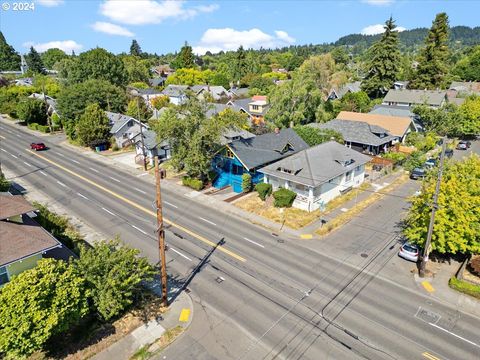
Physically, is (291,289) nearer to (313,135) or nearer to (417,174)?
(417,174)

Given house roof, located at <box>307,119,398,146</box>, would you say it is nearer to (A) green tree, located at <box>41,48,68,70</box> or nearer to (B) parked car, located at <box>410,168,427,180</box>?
(B) parked car, located at <box>410,168,427,180</box>

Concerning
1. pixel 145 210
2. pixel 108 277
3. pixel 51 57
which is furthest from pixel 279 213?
pixel 51 57

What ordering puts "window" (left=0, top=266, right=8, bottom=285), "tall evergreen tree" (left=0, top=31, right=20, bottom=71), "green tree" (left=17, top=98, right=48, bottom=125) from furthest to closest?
"tall evergreen tree" (left=0, top=31, right=20, bottom=71) → "green tree" (left=17, top=98, right=48, bottom=125) → "window" (left=0, top=266, right=8, bottom=285)

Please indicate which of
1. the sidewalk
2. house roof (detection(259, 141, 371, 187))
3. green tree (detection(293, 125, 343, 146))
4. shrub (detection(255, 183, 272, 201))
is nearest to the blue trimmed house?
house roof (detection(259, 141, 371, 187))

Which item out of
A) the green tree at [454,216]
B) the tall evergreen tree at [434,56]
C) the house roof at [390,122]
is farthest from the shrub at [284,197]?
the tall evergreen tree at [434,56]

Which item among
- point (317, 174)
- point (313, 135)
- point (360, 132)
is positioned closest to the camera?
point (317, 174)

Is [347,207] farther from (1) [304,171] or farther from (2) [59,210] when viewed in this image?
(2) [59,210]

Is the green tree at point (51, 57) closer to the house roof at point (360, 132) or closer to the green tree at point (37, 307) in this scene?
the house roof at point (360, 132)
